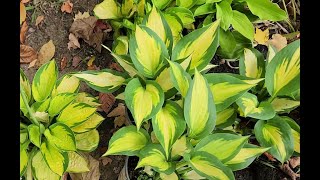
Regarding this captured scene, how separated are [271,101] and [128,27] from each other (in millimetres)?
617

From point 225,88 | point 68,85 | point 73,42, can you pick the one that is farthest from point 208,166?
point 73,42

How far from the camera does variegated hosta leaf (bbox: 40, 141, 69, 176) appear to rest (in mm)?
1505

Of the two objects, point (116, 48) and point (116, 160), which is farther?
point (116, 160)

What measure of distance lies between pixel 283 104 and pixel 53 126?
815 millimetres

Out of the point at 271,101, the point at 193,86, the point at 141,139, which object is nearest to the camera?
the point at 193,86

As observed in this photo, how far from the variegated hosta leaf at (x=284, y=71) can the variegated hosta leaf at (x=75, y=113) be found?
0.62 metres

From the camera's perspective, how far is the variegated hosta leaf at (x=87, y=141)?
5.37 feet

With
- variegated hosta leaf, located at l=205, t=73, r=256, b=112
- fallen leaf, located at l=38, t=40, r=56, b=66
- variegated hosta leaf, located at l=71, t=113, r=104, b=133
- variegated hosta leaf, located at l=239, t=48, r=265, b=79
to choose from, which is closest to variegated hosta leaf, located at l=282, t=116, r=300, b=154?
variegated hosta leaf, located at l=239, t=48, r=265, b=79

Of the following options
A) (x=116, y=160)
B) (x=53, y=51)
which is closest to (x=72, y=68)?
(x=53, y=51)

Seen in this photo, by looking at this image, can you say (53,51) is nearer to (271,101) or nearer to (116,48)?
(116,48)

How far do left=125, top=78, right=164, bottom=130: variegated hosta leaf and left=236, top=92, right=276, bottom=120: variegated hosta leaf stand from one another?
28 cm

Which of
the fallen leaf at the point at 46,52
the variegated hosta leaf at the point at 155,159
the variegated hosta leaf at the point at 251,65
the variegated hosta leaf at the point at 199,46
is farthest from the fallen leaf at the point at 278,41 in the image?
the fallen leaf at the point at 46,52

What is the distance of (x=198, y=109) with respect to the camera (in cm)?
132

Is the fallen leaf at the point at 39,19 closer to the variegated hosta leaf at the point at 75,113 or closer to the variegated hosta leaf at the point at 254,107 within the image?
the variegated hosta leaf at the point at 75,113
